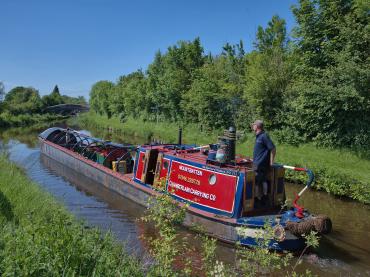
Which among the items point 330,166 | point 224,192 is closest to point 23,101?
point 330,166

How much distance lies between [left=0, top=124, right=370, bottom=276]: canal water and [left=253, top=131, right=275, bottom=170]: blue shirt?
2375 millimetres

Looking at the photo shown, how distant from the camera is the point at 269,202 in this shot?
1075 centimetres

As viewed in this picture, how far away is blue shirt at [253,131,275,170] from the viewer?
386 inches

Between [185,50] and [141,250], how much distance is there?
97.3 ft

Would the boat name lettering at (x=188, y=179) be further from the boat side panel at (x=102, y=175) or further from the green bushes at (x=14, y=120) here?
the green bushes at (x=14, y=120)

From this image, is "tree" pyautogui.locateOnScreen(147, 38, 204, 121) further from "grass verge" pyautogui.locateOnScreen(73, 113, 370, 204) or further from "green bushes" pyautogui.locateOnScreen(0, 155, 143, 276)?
"green bushes" pyautogui.locateOnScreen(0, 155, 143, 276)

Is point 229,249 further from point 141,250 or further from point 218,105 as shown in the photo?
point 218,105

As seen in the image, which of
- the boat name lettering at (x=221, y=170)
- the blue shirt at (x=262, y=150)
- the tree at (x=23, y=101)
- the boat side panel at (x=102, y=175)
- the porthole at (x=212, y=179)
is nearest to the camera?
the blue shirt at (x=262, y=150)

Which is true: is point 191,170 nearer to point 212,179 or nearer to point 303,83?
point 212,179

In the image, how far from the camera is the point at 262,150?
996 centimetres

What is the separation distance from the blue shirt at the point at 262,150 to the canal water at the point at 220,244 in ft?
7.79

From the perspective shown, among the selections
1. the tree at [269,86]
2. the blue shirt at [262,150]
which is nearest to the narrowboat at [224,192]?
the blue shirt at [262,150]

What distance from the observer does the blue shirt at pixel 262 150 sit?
9797 mm

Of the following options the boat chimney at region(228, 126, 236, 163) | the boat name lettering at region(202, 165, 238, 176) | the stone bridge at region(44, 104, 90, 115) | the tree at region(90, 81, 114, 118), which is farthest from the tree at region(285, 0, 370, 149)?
the stone bridge at region(44, 104, 90, 115)
